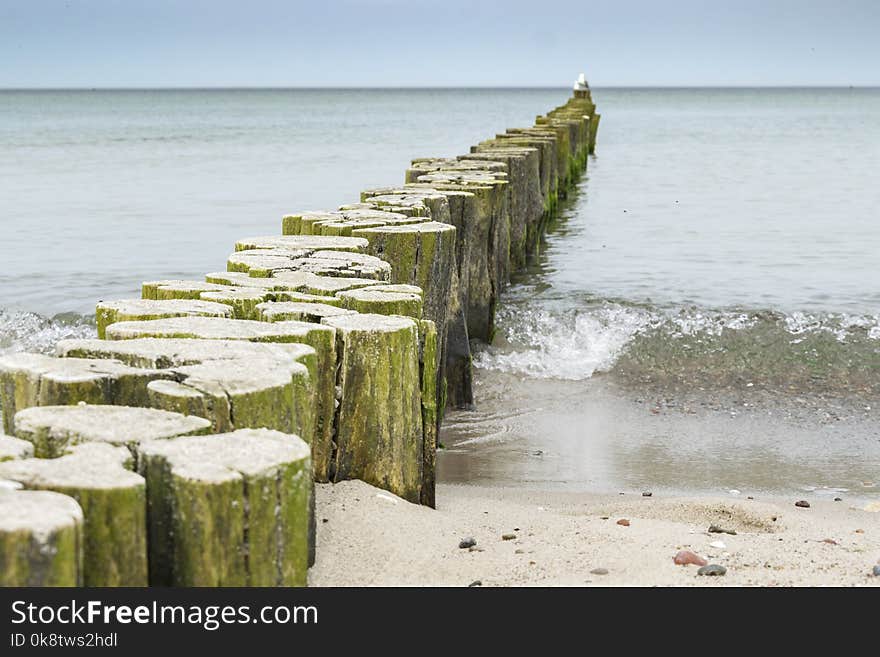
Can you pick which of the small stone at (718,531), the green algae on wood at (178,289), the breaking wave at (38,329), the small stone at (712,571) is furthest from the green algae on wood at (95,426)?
the breaking wave at (38,329)

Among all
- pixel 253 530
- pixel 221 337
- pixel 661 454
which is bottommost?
pixel 661 454

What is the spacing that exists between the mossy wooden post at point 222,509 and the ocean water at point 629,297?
3.46 metres

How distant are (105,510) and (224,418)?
55cm

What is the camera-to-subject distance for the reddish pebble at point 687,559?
369 cm

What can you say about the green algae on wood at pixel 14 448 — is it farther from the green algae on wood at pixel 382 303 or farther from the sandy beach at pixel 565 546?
the green algae on wood at pixel 382 303

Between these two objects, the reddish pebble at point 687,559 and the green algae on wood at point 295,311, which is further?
the green algae on wood at point 295,311

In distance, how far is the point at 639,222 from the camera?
18.3 metres

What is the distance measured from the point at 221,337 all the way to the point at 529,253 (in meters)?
9.98

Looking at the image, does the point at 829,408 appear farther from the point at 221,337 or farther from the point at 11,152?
the point at 11,152

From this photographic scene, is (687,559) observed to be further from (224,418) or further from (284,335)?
(224,418)

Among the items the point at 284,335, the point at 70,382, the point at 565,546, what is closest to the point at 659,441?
the point at 565,546

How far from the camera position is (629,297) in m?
11.5
